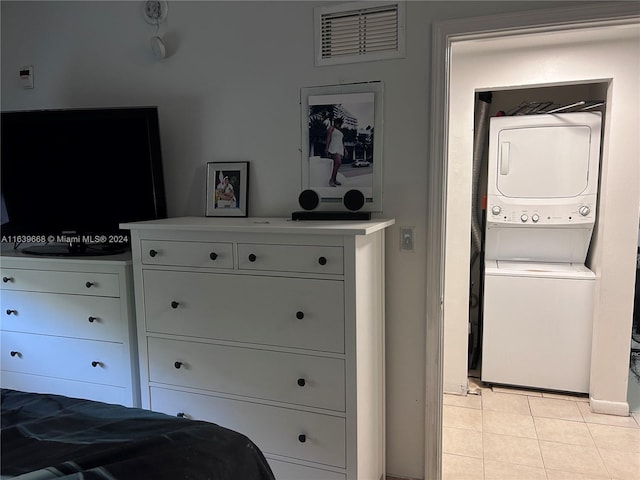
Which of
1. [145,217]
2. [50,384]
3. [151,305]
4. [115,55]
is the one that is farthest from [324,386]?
[115,55]

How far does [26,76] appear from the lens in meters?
2.76

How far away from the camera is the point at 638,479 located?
7.37 feet

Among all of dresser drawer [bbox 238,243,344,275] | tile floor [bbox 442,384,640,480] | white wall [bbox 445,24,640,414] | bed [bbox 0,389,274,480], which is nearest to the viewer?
bed [bbox 0,389,274,480]

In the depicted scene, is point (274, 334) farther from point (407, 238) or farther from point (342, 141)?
point (342, 141)

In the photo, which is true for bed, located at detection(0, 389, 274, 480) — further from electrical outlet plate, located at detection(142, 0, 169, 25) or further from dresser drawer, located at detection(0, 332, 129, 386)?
electrical outlet plate, located at detection(142, 0, 169, 25)

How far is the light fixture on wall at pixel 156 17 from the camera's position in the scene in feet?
7.73

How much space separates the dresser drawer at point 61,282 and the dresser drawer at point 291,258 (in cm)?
75

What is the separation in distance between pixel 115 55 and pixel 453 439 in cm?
300

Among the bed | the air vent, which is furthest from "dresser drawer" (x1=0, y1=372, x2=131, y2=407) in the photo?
the air vent

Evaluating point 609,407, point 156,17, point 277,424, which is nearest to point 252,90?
point 156,17

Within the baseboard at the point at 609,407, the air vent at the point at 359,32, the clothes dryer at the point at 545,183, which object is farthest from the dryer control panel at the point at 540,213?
the air vent at the point at 359,32

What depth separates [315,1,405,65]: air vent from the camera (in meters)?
2.03

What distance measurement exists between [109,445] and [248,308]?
→ 88cm

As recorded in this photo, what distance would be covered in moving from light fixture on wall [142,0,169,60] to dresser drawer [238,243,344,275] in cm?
129
